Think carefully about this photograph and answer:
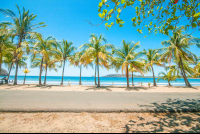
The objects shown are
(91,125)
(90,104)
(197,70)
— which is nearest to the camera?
(91,125)

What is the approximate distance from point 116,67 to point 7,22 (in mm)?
15963

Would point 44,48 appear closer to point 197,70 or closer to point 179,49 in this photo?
point 179,49

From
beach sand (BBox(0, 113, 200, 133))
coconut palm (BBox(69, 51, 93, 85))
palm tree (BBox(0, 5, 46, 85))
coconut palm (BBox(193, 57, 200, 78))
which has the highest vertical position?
palm tree (BBox(0, 5, 46, 85))

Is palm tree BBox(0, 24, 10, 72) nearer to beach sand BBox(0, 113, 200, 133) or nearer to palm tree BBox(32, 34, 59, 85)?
palm tree BBox(32, 34, 59, 85)

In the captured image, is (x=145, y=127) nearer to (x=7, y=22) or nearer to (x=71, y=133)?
(x=71, y=133)

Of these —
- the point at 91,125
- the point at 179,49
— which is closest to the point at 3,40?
the point at 91,125

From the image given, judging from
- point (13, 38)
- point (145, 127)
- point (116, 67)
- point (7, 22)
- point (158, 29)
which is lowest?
point (145, 127)

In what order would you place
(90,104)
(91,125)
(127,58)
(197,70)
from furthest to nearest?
(197,70) → (127,58) → (90,104) → (91,125)

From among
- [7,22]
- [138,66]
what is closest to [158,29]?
[138,66]

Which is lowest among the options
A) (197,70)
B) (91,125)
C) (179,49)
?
(91,125)

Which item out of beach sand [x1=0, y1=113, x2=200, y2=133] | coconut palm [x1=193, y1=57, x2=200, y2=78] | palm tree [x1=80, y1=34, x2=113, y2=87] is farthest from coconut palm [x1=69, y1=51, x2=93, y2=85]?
coconut palm [x1=193, y1=57, x2=200, y2=78]

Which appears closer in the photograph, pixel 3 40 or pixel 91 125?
pixel 91 125

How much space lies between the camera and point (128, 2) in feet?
10.2

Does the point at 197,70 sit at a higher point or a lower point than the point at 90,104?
higher
